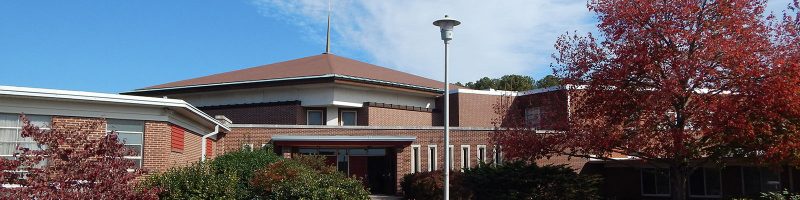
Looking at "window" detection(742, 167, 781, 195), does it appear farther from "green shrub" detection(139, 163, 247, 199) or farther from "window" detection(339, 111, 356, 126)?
"green shrub" detection(139, 163, 247, 199)

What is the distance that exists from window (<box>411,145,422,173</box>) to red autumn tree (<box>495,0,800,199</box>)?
49.3 ft

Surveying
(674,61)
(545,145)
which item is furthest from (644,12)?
(545,145)

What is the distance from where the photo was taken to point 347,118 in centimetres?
3528

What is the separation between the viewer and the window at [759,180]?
Result: 95.5 feet

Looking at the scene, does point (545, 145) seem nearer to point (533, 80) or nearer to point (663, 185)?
point (663, 185)

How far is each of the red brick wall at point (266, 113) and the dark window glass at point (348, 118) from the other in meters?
2.03

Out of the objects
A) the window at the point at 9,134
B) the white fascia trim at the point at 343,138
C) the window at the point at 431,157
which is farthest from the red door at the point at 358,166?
the window at the point at 9,134

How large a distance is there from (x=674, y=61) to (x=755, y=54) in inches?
63.8

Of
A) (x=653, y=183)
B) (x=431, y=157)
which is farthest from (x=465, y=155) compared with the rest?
(x=653, y=183)

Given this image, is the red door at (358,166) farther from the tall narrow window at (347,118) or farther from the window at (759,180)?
the window at (759,180)

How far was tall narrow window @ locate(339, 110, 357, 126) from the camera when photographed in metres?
35.0

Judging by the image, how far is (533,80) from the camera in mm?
73062

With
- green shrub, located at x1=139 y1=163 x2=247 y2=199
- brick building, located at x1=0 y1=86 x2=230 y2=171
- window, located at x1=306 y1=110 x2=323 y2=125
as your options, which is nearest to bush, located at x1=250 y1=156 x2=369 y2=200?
green shrub, located at x1=139 y1=163 x2=247 y2=199

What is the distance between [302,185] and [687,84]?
8535mm
